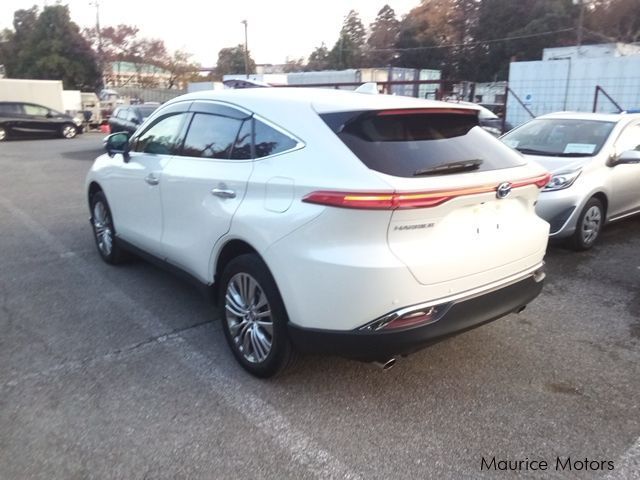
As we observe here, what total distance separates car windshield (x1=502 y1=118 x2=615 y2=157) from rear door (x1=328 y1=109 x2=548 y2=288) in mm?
3318

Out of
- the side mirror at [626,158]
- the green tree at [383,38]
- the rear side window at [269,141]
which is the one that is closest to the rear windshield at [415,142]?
the rear side window at [269,141]

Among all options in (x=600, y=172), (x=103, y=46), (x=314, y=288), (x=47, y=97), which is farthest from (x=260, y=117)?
(x=103, y=46)

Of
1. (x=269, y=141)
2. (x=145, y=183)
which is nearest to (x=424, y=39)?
(x=145, y=183)

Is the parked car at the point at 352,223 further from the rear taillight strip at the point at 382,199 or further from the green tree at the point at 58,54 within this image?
the green tree at the point at 58,54

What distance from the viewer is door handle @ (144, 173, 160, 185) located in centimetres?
431

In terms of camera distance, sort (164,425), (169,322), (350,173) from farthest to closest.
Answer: (169,322), (164,425), (350,173)

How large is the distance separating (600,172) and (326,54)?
80.8m

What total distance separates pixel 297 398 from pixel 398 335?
81 centimetres

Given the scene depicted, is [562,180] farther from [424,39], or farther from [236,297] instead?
[424,39]

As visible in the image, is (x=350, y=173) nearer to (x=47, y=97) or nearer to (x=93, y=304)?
(x=93, y=304)

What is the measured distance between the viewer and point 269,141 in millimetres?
3312

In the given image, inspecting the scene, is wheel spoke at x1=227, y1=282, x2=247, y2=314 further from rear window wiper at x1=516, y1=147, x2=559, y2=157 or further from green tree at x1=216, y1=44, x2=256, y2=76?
green tree at x1=216, y1=44, x2=256, y2=76

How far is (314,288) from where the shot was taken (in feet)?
9.30

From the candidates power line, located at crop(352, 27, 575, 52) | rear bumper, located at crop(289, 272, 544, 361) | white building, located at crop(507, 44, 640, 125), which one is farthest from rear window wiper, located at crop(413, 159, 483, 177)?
power line, located at crop(352, 27, 575, 52)
